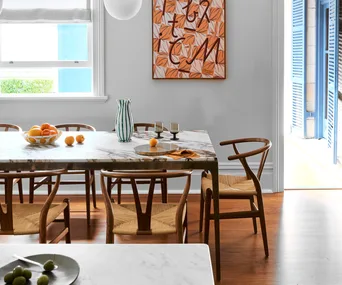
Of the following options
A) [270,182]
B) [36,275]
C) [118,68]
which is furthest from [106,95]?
[36,275]

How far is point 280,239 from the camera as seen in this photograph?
4078 mm

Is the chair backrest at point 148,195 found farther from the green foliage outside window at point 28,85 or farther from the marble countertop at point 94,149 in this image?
the green foliage outside window at point 28,85

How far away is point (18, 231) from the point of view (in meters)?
3.05

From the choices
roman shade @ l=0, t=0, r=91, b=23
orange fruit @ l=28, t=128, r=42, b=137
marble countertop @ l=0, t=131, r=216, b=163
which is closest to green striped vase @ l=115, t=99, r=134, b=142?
marble countertop @ l=0, t=131, r=216, b=163

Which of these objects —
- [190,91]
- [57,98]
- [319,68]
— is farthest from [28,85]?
[319,68]

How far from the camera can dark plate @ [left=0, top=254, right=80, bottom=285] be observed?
1.39m

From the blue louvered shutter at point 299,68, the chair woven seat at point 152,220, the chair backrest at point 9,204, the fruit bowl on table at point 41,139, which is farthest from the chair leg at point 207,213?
the blue louvered shutter at point 299,68

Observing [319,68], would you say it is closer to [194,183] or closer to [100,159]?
[194,183]

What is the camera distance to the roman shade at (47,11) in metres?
5.36

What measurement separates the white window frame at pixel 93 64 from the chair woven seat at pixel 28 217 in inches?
85.9

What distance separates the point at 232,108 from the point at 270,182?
0.82 metres

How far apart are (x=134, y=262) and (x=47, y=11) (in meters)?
4.29

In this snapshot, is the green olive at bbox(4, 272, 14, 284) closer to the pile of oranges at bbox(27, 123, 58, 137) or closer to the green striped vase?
the pile of oranges at bbox(27, 123, 58, 137)

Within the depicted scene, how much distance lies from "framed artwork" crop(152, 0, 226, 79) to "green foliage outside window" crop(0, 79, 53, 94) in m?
1.08
